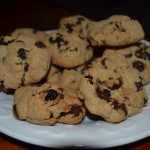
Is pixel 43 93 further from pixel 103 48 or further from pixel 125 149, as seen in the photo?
pixel 103 48

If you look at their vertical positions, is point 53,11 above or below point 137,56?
below

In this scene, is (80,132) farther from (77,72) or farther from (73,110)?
(77,72)

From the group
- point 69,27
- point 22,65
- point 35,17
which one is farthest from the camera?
point 35,17

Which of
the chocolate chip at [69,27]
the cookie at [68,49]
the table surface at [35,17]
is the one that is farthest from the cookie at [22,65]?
the table surface at [35,17]

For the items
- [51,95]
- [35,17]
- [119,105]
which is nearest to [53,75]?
[51,95]

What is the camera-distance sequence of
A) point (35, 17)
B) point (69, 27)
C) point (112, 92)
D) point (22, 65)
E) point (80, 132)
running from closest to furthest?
point (80, 132) → point (112, 92) → point (22, 65) → point (69, 27) → point (35, 17)

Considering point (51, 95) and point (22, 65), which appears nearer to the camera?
point (51, 95)

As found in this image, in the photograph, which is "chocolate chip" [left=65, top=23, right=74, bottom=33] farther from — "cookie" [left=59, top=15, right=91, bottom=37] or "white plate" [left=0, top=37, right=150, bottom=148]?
"white plate" [left=0, top=37, right=150, bottom=148]
